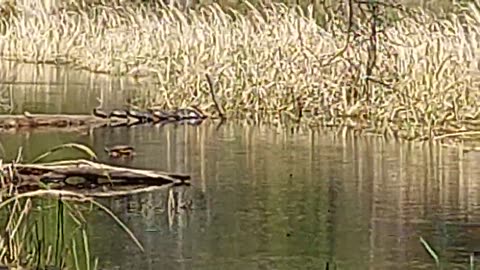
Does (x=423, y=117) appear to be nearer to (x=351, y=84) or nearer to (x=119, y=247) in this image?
(x=351, y=84)

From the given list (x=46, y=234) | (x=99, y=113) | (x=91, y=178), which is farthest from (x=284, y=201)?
(x=99, y=113)

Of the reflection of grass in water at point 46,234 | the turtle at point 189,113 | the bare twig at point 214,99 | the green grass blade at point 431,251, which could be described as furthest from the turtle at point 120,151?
the green grass blade at point 431,251

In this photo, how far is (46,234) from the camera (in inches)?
207

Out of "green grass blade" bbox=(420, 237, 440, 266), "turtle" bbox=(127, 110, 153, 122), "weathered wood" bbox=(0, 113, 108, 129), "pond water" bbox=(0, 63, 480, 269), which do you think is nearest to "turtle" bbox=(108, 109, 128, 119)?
"turtle" bbox=(127, 110, 153, 122)

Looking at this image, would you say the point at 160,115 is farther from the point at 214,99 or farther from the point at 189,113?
the point at 214,99

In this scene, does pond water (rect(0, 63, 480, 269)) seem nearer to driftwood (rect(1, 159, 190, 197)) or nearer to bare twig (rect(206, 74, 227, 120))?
driftwood (rect(1, 159, 190, 197))

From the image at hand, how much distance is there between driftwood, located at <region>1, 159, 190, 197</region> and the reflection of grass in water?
1.18ft

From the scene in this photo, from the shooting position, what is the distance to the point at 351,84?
31.5 feet

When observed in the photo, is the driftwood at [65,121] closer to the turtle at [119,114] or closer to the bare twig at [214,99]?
the turtle at [119,114]

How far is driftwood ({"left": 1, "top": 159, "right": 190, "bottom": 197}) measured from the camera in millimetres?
6238

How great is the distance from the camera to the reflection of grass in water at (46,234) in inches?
190

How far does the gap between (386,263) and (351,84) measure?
15.7 feet

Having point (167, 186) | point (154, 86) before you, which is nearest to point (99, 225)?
point (167, 186)

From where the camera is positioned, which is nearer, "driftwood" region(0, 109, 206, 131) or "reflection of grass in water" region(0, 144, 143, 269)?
"reflection of grass in water" region(0, 144, 143, 269)
